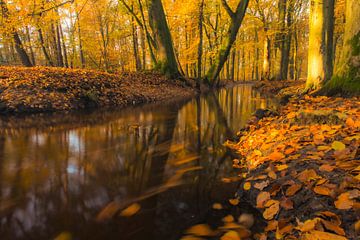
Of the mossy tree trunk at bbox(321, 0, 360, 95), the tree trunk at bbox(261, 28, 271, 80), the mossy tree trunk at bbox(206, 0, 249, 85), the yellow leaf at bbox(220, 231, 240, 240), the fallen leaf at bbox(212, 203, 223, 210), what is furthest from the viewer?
the tree trunk at bbox(261, 28, 271, 80)

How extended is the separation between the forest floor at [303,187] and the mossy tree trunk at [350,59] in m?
2.65

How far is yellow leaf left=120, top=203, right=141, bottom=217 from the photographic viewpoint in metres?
2.46

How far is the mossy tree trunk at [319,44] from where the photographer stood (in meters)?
8.16

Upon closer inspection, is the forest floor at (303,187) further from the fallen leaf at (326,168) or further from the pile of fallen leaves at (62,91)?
the pile of fallen leaves at (62,91)

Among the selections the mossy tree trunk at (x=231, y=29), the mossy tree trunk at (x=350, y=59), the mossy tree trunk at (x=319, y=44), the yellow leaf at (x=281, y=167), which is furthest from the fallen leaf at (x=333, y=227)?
the mossy tree trunk at (x=231, y=29)

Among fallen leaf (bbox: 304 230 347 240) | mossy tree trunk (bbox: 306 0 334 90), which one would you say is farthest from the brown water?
mossy tree trunk (bbox: 306 0 334 90)

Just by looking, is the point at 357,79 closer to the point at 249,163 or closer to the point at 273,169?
the point at 249,163

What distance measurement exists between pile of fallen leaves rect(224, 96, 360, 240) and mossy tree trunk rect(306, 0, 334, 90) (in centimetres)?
486

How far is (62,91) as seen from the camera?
9.02 meters

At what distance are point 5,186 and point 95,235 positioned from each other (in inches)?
68.0

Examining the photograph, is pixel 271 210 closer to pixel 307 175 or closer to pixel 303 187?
pixel 303 187

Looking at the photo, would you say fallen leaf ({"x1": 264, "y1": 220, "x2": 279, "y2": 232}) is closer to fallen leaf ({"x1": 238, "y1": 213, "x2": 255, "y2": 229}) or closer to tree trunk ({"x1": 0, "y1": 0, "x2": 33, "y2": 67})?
fallen leaf ({"x1": 238, "y1": 213, "x2": 255, "y2": 229})

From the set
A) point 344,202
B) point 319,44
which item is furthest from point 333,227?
point 319,44

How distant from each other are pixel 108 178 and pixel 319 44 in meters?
8.38
